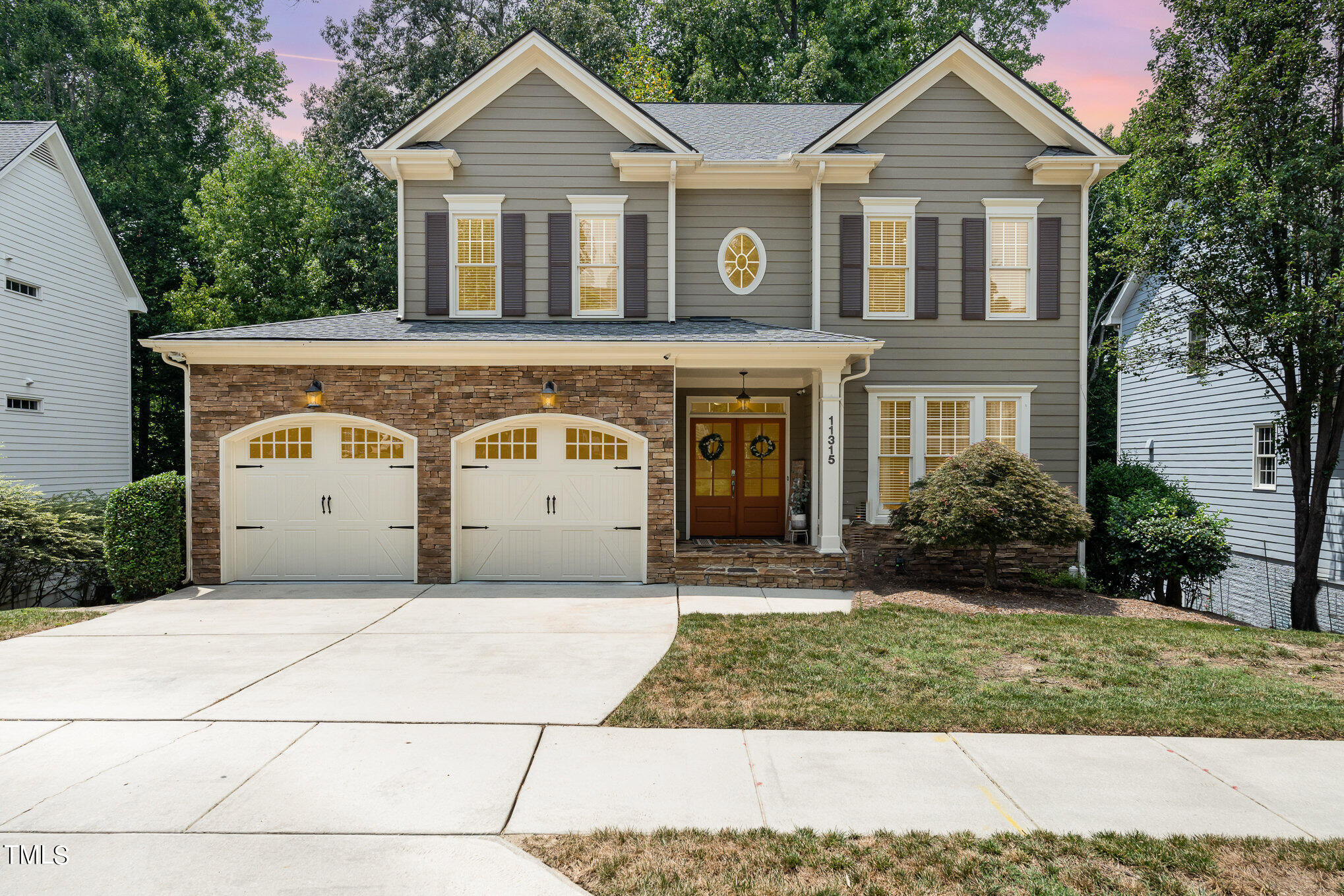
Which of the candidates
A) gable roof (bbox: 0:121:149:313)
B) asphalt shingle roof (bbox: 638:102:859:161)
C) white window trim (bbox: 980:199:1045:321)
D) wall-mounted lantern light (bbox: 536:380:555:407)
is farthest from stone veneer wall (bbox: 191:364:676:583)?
gable roof (bbox: 0:121:149:313)

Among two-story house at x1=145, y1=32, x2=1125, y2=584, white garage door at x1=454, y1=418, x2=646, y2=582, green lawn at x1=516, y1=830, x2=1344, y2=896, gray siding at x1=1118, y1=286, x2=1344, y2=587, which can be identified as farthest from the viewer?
gray siding at x1=1118, y1=286, x2=1344, y2=587

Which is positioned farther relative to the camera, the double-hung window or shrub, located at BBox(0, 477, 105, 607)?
the double-hung window

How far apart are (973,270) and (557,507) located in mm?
7612

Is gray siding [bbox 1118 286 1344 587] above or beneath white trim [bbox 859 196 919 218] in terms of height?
beneath

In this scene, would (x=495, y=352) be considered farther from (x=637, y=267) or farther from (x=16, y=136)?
(x=16, y=136)

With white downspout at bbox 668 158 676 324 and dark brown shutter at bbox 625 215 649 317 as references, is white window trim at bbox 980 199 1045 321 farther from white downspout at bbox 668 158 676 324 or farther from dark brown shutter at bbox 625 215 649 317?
dark brown shutter at bbox 625 215 649 317

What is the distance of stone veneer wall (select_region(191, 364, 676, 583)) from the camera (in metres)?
10.5

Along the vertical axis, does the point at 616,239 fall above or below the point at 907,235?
below

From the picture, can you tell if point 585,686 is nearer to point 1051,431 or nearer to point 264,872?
point 264,872

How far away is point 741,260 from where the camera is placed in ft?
40.8

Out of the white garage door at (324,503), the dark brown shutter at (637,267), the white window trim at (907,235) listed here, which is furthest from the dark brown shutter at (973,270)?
the white garage door at (324,503)

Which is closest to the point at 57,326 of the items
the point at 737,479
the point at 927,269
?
the point at 737,479

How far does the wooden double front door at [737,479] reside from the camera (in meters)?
13.1

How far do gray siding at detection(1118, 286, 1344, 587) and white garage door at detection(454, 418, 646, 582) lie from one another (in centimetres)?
813
